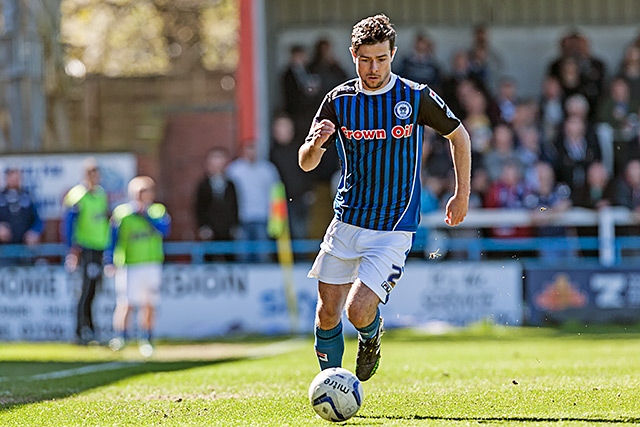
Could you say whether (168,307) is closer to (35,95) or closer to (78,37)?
(35,95)

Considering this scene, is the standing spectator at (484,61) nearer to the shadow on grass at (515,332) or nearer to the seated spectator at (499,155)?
the seated spectator at (499,155)

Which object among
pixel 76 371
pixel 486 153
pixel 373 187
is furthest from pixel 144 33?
pixel 373 187

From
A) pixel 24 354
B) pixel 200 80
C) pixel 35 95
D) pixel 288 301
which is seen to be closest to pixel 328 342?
pixel 24 354

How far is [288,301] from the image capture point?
58.4ft

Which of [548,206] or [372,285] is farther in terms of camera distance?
[548,206]

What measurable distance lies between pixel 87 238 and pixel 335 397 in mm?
10704

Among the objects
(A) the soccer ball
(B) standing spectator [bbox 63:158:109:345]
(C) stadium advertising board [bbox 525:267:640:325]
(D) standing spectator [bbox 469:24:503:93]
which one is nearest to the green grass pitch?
(A) the soccer ball

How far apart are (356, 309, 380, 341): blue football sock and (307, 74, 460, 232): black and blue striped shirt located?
1.81 feet

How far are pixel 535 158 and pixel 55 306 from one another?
7506 mm

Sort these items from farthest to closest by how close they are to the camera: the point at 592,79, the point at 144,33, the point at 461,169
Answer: the point at 144,33, the point at 592,79, the point at 461,169

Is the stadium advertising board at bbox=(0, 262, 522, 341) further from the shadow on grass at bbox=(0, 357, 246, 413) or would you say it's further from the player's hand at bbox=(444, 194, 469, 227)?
the player's hand at bbox=(444, 194, 469, 227)

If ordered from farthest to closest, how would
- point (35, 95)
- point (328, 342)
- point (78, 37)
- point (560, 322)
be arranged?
point (78, 37) < point (35, 95) < point (560, 322) < point (328, 342)

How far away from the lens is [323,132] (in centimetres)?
696

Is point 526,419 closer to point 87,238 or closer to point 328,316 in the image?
point 328,316
